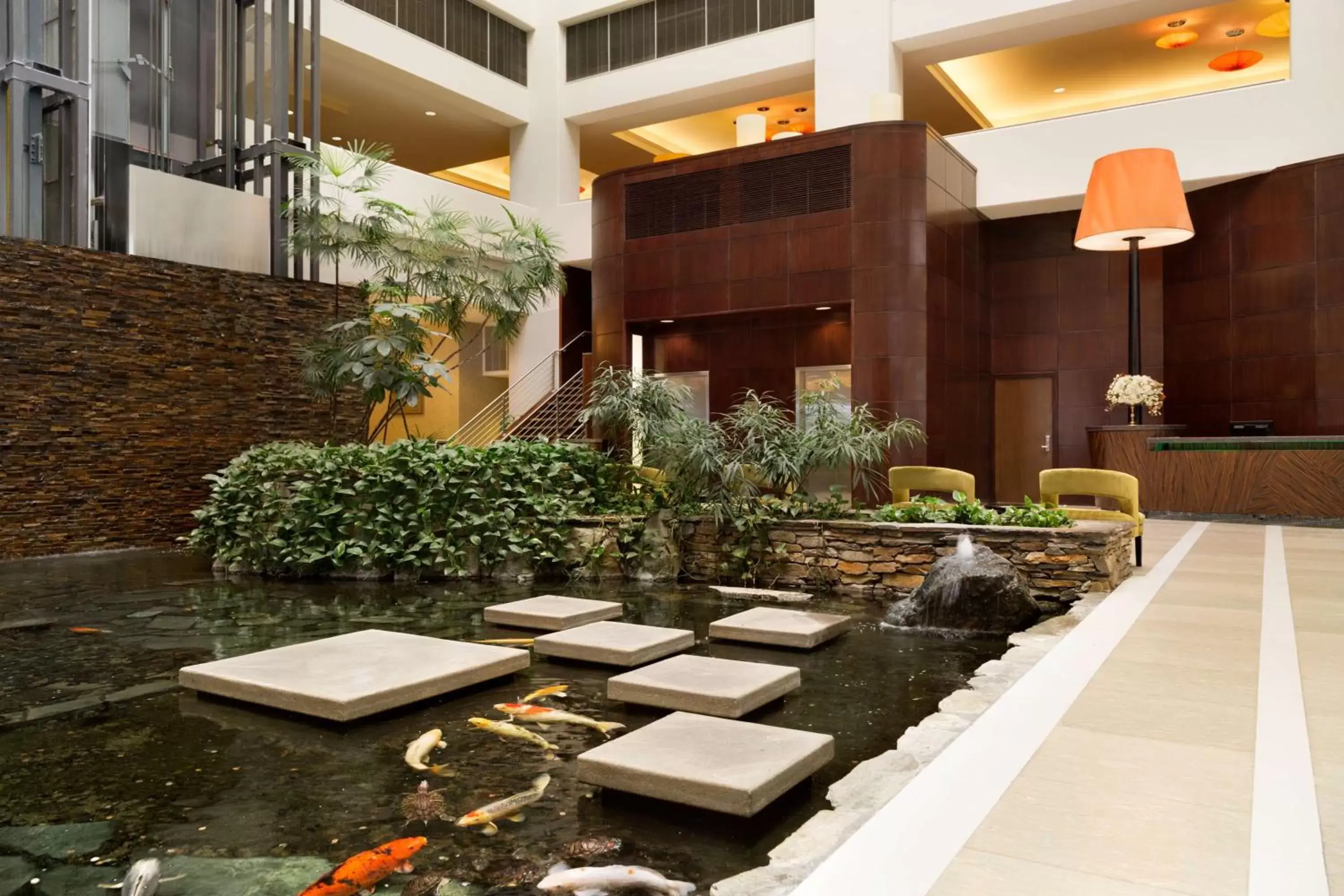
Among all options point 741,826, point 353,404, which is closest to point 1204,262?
point 353,404

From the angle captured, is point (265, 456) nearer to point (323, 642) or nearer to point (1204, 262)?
point (323, 642)

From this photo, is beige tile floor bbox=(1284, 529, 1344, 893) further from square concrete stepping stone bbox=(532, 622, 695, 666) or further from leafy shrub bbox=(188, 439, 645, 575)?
leafy shrub bbox=(188, 439, 645, 575)

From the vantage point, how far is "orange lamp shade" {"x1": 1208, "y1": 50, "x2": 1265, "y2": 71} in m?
14.2

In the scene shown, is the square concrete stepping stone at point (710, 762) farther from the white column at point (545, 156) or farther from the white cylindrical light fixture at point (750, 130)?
the white column at point (545, 156)

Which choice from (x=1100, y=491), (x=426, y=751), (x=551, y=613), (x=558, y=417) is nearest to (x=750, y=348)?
(x=558, y=417)

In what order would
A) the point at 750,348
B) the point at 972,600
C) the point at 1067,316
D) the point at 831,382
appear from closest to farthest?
the point at 972,600 → the point at 831,382 → the point at 750,348 → the point at 1067,316

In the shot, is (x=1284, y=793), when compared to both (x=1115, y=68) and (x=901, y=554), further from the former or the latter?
(x=1115, y=68)

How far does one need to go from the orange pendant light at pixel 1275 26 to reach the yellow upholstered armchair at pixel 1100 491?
10279mm

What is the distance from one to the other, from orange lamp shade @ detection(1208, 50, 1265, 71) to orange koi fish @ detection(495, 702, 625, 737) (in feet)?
52.2

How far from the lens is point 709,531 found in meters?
7.34

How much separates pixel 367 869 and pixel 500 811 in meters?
0.47

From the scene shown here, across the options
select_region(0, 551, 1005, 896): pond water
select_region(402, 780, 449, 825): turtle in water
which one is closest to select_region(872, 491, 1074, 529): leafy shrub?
select_region(0, 551, 1005, 896): pond water

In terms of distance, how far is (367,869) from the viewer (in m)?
2.23

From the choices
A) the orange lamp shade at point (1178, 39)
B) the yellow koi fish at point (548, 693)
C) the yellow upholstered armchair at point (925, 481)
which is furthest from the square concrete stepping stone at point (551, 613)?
the orange lamp shade at point (1178, 39)
